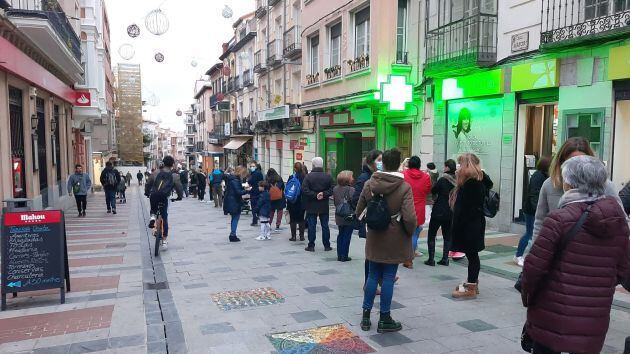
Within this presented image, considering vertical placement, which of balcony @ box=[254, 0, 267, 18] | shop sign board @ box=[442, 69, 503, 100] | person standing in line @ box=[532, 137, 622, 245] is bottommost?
person standing in line @ box=[532, 137, 622, 245]

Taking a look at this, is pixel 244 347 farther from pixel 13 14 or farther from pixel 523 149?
pixel 13 14

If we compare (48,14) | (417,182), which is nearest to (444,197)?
(417,182)

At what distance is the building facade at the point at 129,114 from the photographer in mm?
55844

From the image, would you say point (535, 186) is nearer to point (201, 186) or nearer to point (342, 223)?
point (342, 223)

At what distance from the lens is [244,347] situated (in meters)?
4.31

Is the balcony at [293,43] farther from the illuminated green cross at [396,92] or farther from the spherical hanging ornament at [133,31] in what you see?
the illuminated green cross at [396,92]

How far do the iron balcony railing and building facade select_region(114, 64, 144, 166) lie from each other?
4192 cm

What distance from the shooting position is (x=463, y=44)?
11.2m

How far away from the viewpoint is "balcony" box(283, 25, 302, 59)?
71.7 ft

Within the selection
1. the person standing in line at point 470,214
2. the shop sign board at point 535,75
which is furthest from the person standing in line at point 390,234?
the shop sign board at point 535,75

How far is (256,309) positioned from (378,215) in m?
1.96

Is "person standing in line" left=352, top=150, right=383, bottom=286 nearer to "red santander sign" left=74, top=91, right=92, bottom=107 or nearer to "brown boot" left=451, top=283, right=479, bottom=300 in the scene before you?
"brown boot" left=451, top=283, right=479, bottom=300

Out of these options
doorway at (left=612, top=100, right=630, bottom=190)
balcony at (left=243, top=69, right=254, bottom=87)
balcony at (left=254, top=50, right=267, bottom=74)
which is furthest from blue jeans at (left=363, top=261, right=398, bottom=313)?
balcony at (left=243, top=69, right=254, bottom=87)

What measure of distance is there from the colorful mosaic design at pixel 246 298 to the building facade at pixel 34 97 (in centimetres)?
571
